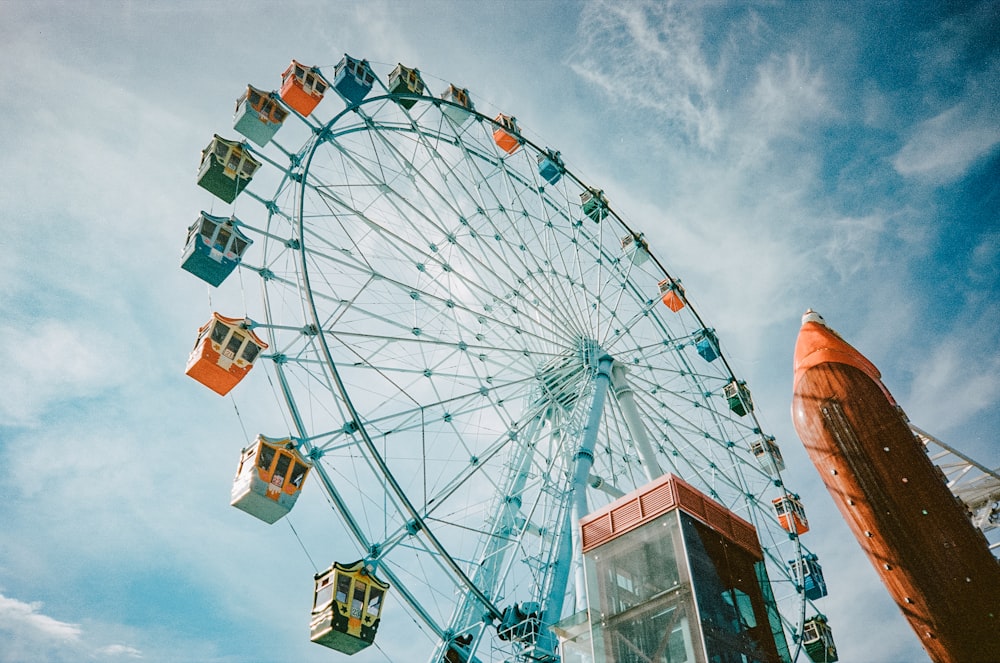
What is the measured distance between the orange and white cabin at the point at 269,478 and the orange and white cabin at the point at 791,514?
57.1 ft

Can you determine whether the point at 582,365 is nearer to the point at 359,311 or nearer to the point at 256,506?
the point at 359,311

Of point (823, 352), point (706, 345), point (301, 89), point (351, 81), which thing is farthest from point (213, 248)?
point (706, 345)

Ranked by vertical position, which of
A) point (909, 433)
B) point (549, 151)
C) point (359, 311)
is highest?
point (549, 151)

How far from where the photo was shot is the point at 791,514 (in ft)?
82.4

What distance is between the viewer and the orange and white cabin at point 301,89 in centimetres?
2022

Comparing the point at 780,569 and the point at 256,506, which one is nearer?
the point at 256,506

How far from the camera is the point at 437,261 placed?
21516mm

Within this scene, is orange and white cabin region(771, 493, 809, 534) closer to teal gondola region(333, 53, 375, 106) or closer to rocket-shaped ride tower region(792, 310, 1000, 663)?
rocket-shaped ride tower region(792, 310, 1000, 663)

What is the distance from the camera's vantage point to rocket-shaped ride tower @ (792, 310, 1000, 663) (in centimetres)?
1486

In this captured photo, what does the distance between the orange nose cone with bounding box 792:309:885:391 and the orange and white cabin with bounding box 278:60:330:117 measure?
15573mm

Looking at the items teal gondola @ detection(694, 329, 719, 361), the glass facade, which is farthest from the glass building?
teal gondola @ detection(694, 329, 719, 361)

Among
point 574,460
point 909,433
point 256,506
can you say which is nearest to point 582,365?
point 574,460

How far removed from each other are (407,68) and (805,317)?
47.9ft

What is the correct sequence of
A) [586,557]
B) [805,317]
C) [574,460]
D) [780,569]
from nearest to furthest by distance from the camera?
[586,557], [574,460], [805,317], [780,569]
